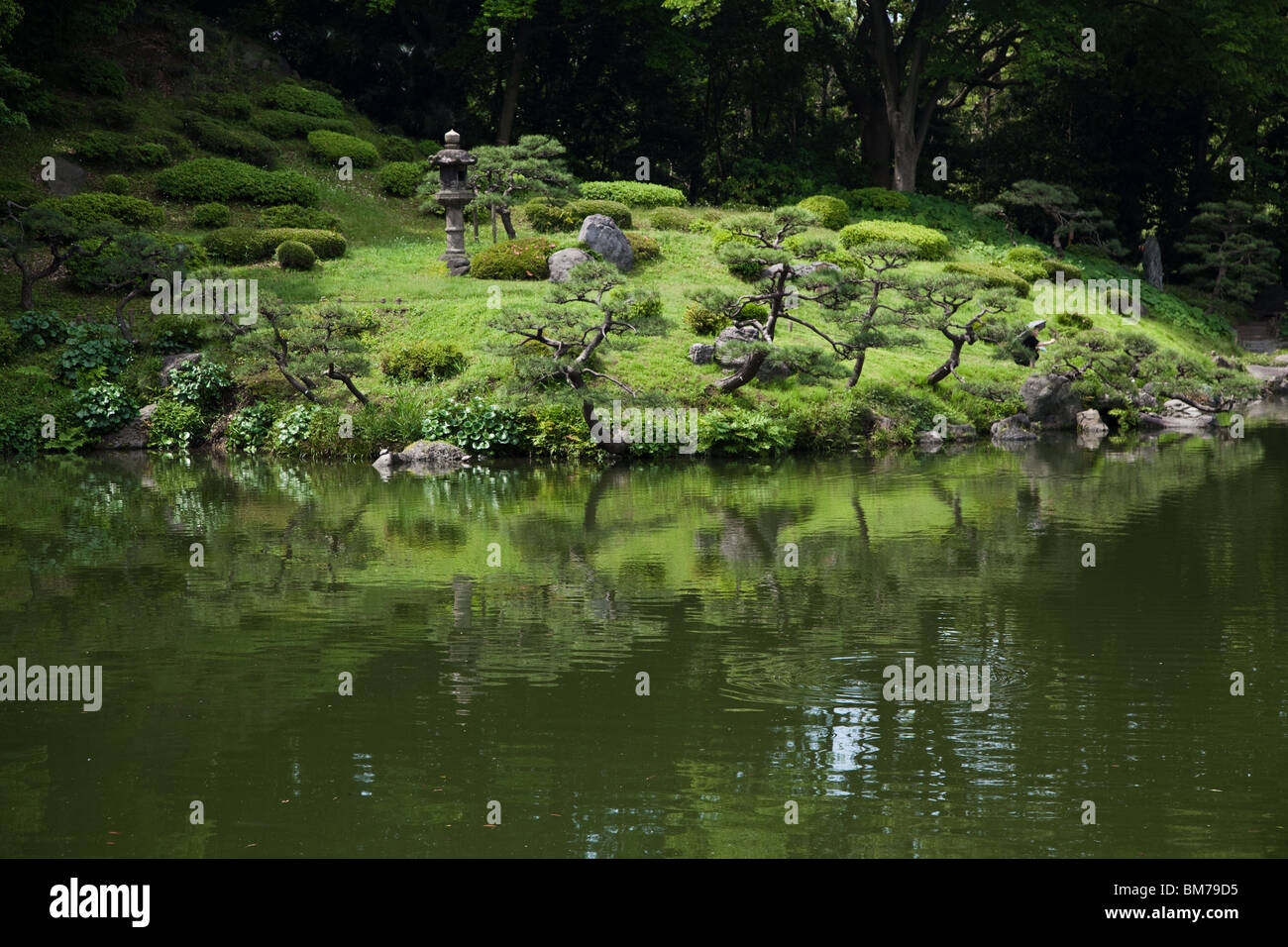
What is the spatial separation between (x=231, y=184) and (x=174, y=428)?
10.3m

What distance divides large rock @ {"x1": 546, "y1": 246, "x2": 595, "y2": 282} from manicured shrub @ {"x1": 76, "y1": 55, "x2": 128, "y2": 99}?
1524 centimetres

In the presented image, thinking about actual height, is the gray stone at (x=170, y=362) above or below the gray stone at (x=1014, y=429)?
above

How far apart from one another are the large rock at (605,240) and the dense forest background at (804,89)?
9957 millimetres

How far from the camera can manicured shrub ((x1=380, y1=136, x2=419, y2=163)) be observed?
35656mm

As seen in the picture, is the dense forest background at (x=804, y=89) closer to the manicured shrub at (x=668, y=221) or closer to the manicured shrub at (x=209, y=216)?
the manicured shrub at (x=668, y=221)

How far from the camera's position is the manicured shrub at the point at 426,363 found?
22.5m

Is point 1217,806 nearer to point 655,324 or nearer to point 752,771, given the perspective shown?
point 752,771

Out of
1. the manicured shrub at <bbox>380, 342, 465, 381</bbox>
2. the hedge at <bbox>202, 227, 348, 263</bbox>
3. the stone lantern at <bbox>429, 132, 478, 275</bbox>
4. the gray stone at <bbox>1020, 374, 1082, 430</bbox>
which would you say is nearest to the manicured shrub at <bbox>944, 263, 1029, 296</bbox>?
the gray stone at <bbox>1020, 374, 1082, 430</bbox>

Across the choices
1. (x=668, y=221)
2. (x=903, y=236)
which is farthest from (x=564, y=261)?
(x=903, y=236)

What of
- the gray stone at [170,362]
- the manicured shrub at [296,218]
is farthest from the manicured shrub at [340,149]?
the gray stone at [170,362]

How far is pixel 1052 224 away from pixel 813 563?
2812cm

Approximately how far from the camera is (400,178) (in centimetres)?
3316

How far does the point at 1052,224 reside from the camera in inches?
1441
